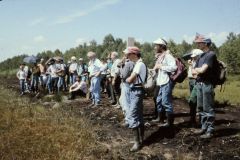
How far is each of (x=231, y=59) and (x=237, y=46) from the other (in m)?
3.74

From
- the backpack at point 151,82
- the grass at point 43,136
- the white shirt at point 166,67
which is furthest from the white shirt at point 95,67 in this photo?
the white shirt at point 166,67

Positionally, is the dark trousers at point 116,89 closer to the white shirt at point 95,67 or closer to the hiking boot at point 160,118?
the white shirt at point 95,67

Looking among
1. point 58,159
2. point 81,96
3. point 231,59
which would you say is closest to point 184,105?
point 81,96

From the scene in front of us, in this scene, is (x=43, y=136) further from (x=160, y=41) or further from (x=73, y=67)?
(x=73, y=67)

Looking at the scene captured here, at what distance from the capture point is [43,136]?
907 cm

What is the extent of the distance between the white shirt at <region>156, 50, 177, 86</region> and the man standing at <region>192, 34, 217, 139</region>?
1.98ft

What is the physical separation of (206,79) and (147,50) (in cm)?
6168

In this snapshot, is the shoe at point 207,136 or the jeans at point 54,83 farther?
the jeans at point 54,83

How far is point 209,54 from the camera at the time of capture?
8.30m

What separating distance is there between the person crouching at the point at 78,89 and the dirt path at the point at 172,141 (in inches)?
218

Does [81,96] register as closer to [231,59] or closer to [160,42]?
[160,42]

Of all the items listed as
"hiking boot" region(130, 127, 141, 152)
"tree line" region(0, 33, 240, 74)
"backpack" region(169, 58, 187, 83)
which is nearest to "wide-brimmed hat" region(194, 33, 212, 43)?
"backpack" region(169, 58, 187, 83)

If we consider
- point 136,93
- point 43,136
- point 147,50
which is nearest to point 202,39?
point 136,93

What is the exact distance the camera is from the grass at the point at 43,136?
25.3 ft
